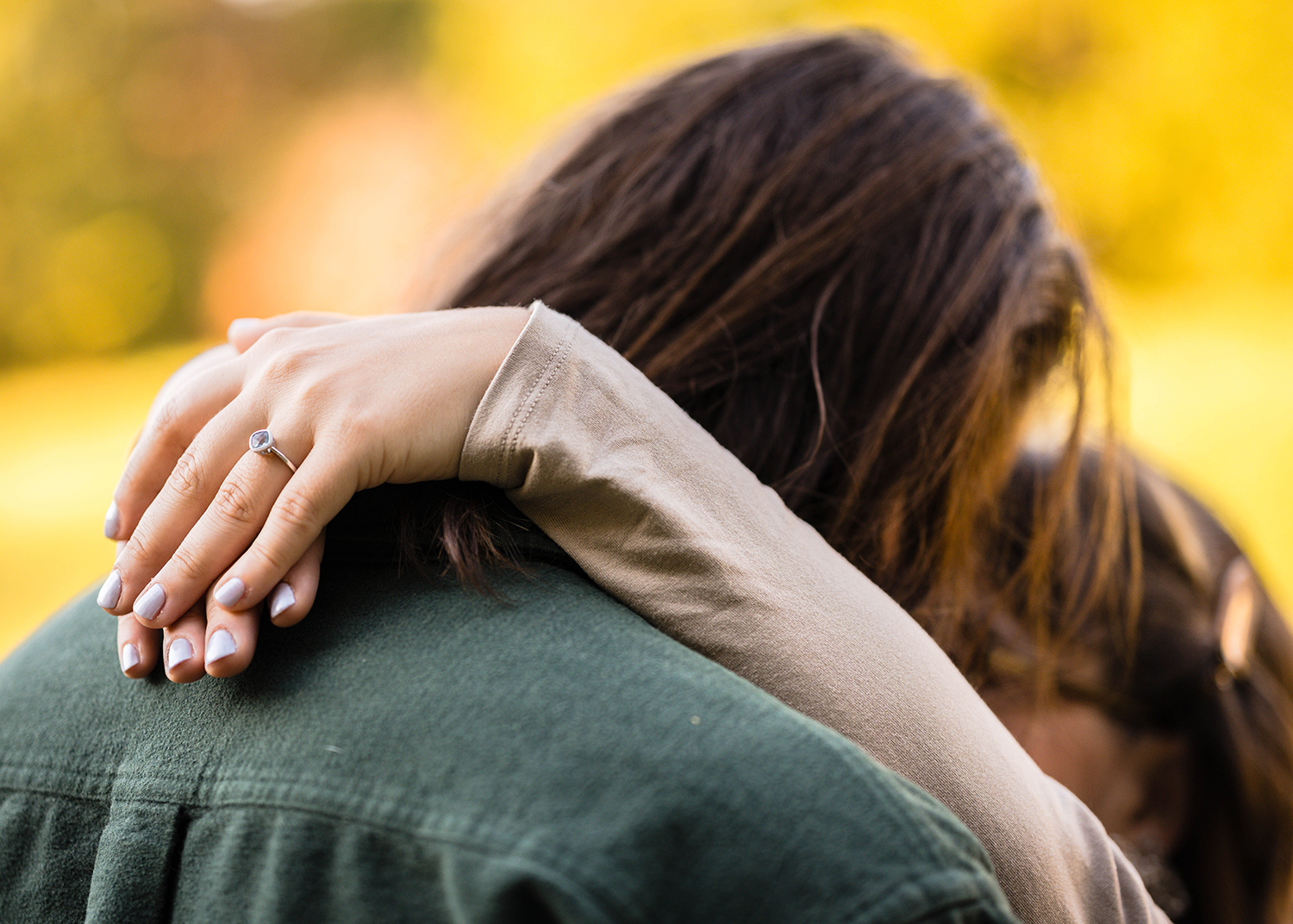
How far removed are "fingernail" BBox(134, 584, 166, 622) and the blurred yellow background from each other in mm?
854

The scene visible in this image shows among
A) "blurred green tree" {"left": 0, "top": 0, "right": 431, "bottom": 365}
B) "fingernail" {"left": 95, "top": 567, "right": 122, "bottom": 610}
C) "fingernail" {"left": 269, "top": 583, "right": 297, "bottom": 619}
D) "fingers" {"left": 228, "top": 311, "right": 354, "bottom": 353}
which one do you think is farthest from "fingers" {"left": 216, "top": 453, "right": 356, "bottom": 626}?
"blurred green tree" {"left": 0, "top": 0, "right": 431, "bottom": 365}

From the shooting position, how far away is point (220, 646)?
800mm

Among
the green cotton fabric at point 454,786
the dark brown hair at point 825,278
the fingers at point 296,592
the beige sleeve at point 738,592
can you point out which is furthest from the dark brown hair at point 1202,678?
the fingers at point 296,592

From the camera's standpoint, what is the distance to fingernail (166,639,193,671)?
Result: 815mm

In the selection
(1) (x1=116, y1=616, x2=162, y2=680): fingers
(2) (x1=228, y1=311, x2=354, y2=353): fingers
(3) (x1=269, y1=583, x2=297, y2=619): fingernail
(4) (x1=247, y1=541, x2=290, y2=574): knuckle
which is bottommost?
(1) (x1=116, y1=616, x2=162, y2=680): fingers

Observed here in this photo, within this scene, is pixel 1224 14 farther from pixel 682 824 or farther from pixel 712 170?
pixel 682 824

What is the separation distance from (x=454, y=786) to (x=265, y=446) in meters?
0.35

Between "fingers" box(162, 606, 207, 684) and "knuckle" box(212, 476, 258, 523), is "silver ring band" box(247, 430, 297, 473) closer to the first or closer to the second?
"knuckle" box(212, 476, 258, 523)

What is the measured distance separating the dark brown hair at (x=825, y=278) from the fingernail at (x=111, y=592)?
58cm

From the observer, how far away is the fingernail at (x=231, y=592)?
0.81 meters

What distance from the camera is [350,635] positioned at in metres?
0.83

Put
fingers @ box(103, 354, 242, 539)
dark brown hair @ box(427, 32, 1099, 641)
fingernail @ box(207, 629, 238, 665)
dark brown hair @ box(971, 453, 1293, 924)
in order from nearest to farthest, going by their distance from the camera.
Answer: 1. fingernail @ box(207, 629, 238, 665)
2. fingers @ box(103, 354, 242, 539)
3. dark brown hair @ box(427, 32, 1099, 641)
4. dark brown hair @ box(971, 453, 1293, 924)

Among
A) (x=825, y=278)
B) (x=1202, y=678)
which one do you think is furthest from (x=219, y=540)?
(x=1202, y=678)

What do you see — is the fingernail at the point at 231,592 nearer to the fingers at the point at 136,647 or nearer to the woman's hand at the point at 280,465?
the woman's hand at the point at 280,465
